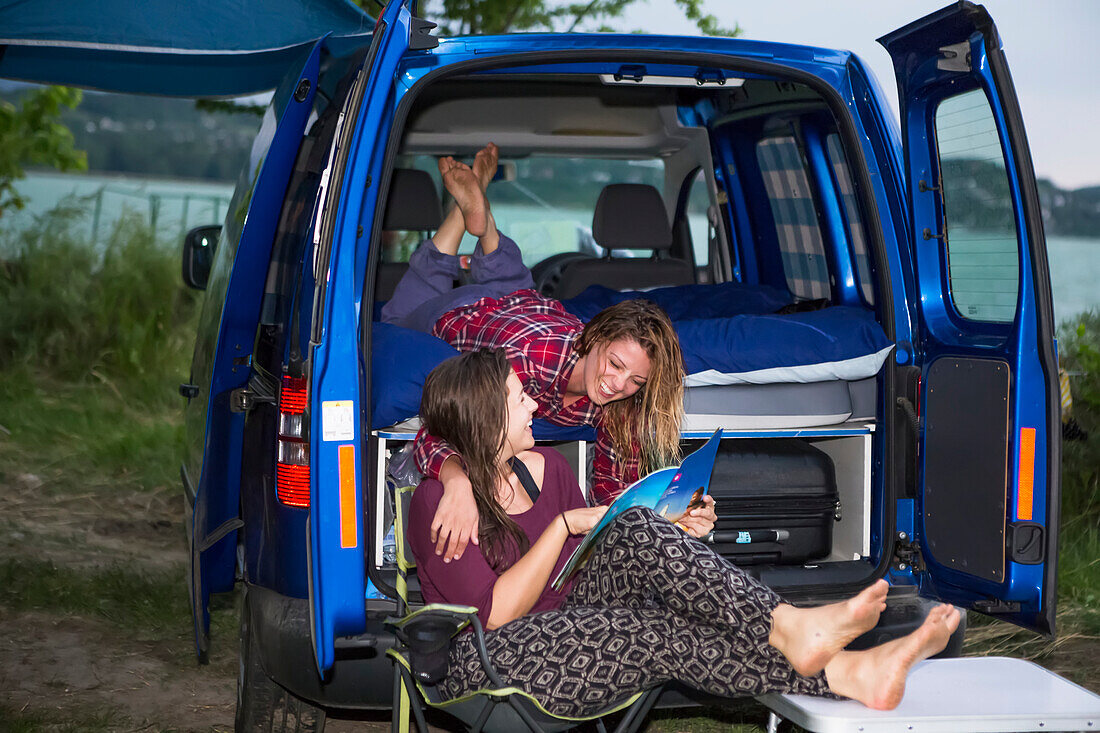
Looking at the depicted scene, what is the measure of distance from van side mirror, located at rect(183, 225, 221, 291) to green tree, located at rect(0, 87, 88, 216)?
518cm

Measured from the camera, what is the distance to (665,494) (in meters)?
2.80

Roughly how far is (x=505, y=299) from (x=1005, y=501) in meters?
1.67

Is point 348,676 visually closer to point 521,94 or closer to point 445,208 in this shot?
point 521,94

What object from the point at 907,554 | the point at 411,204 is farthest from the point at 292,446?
the point at 411,204

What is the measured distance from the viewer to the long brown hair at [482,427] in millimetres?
2840

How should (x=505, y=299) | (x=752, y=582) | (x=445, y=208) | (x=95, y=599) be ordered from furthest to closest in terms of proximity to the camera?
(x=445, y=208) → (x=95, y=599) → (x=505, y=299) → (x=752, y=582)

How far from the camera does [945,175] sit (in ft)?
10.5

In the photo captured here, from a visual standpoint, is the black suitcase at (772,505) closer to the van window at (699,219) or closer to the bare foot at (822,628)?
the bare foot at (822,628)

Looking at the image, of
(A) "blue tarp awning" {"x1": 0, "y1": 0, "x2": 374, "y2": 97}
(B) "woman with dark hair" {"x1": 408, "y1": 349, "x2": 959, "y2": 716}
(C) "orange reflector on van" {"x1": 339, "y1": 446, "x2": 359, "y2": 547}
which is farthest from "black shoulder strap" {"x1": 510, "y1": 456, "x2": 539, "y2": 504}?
(A) "blue tarp awning" {"x1": 0, "y1": 0, "x2": 374, "y2": 97}

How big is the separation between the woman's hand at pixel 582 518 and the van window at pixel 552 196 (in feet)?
8.34

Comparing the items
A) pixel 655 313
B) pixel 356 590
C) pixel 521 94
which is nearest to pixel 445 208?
pixel 521 94

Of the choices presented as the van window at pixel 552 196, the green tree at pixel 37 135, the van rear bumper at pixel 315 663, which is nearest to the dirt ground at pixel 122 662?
the van rear bumper at pixel 315 663

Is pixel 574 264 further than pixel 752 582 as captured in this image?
Yes

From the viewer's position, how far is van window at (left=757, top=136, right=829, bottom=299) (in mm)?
4293
